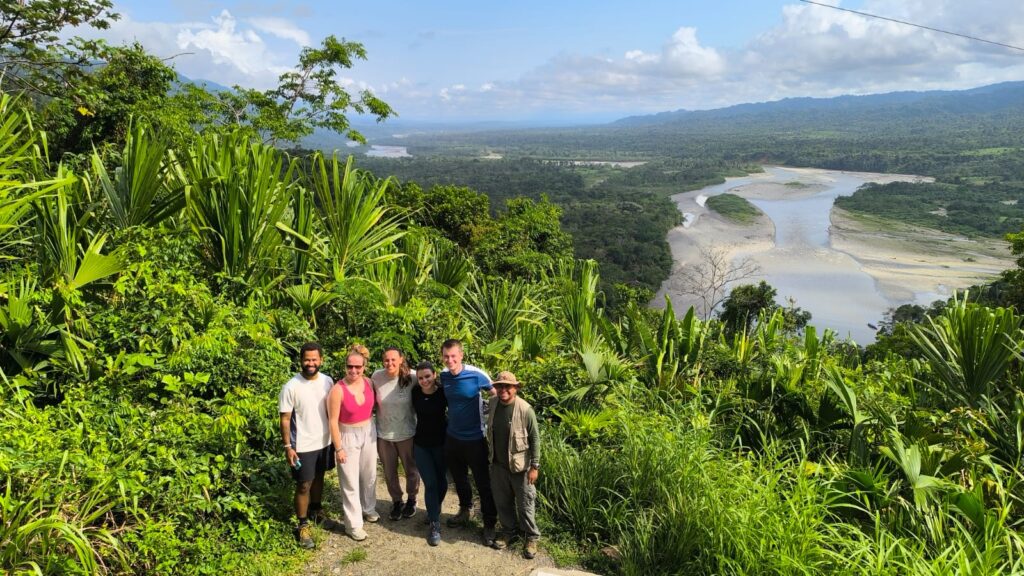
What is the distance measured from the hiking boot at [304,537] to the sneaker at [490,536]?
0.98 metres

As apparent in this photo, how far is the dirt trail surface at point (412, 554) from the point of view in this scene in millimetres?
3244

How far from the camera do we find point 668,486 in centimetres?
343

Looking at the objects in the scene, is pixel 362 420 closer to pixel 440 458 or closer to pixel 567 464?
pixel 440 458

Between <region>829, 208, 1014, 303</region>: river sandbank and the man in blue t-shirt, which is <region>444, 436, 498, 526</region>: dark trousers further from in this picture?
<region>829, 208, 1014, 303</region>: river sandbank

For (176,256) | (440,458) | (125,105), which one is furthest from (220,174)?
(125,105)

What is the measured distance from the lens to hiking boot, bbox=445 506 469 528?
3705 millimetres

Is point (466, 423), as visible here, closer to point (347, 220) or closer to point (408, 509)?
point (408, 509)

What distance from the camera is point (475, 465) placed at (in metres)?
3.50

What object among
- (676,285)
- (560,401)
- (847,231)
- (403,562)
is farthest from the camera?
(847,231)

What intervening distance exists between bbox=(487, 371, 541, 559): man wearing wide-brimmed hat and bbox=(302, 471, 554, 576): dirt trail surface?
→ 0.10 metres

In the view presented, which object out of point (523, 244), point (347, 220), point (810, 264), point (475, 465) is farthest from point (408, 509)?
point (810, 264)

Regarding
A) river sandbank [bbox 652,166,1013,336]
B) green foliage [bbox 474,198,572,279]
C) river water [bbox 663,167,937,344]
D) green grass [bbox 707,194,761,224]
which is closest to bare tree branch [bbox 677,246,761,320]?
river sandbank [bbox 652,166,1013,336]

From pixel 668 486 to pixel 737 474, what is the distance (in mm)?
427

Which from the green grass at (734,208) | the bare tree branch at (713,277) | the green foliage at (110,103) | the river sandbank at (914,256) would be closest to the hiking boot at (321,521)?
the green foliage at (110,103)
